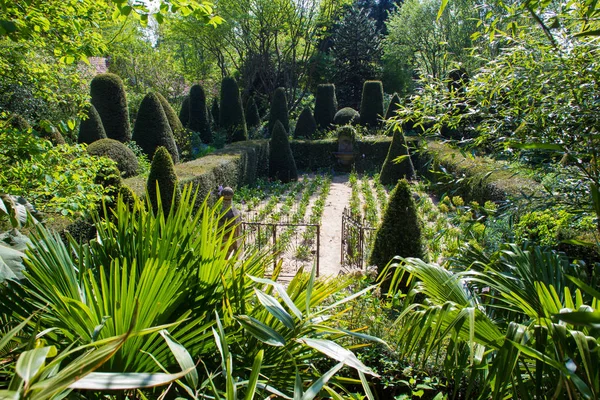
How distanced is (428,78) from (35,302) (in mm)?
3432

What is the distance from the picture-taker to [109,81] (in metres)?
13.5

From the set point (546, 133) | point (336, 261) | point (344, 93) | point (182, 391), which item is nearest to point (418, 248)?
point (336, 261)

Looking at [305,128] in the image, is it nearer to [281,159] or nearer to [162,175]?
[281,159]

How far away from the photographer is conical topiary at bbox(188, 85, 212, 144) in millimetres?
19344

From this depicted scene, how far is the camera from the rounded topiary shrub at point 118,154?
10.5 m

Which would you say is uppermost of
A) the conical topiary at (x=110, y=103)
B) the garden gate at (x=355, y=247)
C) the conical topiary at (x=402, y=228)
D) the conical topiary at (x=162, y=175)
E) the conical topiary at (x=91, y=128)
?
the conical topiary at (x=110, y=103)

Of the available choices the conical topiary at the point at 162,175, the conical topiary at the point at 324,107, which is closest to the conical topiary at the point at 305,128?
the conical topiary at the point at 324,107

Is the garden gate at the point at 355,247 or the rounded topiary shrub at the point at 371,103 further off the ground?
the rounded topiary shrub at the point at 371,103

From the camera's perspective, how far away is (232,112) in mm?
20391

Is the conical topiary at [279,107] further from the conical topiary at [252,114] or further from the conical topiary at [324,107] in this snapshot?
the conical topiary at [324,107]

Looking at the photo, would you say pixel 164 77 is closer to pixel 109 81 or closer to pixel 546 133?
pixel 109 81

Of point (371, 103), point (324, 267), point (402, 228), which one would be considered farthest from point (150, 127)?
point (371, 103)

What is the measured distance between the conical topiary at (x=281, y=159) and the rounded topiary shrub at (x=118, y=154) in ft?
22.4

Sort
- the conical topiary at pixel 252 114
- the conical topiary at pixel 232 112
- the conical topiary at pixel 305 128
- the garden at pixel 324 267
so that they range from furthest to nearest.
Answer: the conical topiary at pixel 252 114, the conical topiary at pixel 305 128, the conical topiary at pixel 232 112, the garden at pixel 324 267
